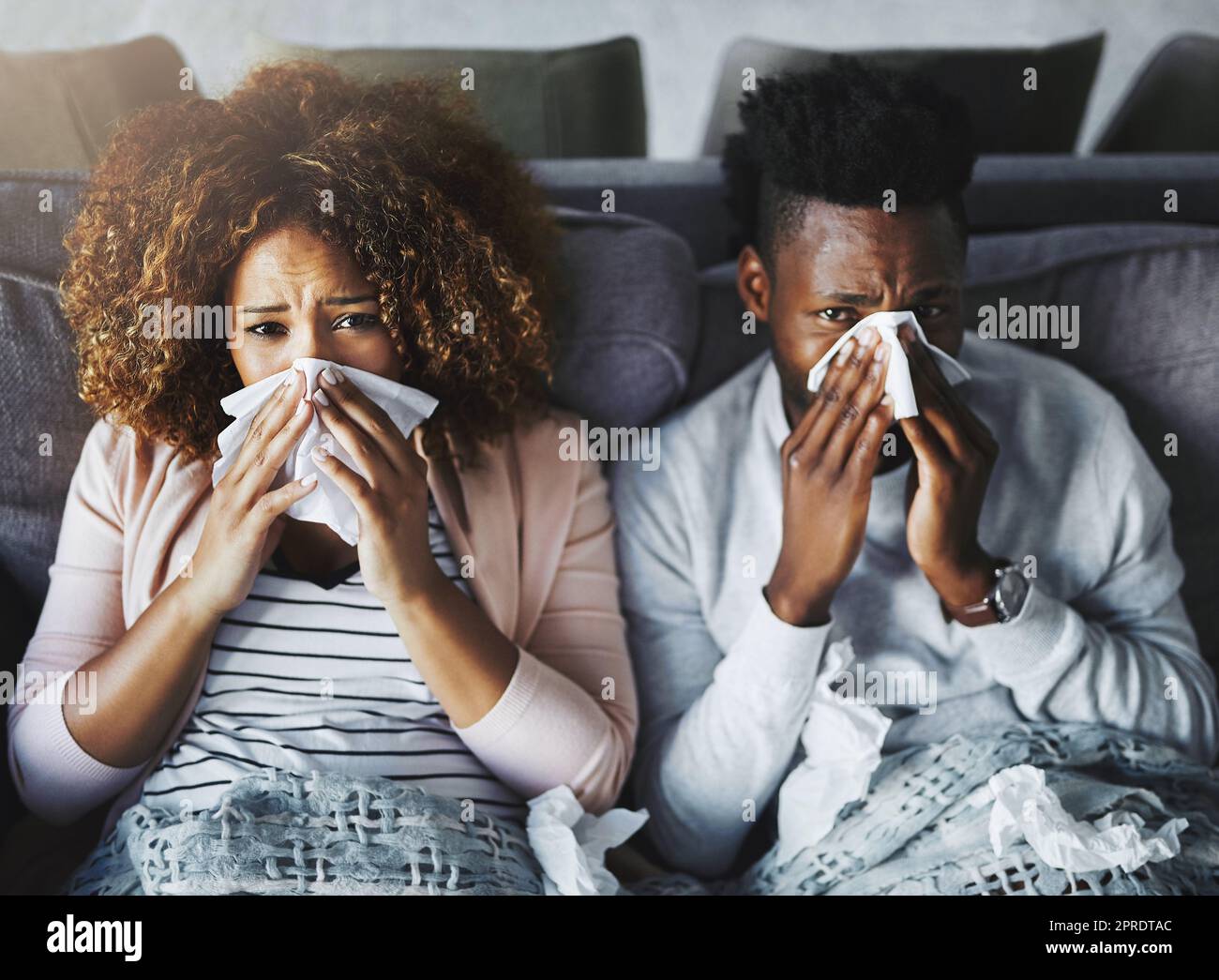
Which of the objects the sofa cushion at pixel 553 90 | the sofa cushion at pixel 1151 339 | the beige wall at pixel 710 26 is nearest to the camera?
the sofa cushion at pixel 1151 339

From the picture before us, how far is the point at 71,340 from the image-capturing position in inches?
44.0

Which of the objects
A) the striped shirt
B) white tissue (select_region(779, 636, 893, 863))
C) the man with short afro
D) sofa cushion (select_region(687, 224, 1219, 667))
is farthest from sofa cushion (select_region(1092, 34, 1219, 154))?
the striped shirt

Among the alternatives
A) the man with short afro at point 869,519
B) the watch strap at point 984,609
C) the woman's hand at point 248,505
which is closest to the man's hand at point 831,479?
the man with short afro at point 869,519

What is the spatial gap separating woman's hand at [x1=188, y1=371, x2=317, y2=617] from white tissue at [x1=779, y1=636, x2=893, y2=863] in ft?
2.03

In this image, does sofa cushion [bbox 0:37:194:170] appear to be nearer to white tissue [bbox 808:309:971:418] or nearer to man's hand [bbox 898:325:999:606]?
white tissue [bbox 808:309:971:418]

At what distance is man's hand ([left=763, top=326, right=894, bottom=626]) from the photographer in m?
1.06

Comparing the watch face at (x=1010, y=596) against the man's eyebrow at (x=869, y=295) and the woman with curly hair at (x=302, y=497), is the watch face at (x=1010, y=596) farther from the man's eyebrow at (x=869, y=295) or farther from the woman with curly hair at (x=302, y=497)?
the woman with curly hair at (x=302, y=497)

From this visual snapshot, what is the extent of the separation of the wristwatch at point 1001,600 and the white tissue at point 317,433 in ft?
2.14

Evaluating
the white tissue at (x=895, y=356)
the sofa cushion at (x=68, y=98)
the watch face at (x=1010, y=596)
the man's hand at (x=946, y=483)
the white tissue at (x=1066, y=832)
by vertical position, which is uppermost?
the sofa cushion at (x=68, y=98)

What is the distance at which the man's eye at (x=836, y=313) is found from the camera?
3.57 ft

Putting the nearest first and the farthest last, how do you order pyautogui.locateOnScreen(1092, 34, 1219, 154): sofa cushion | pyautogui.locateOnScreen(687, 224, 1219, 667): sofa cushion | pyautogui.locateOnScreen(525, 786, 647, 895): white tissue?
pyautogui.locateOnScreen(525, 786, 647, 895): white tissue, pyautogui.locateOnScreen(687, 224, 1219, 667): sofa cushion, pyautogui.locateOnScreen(1092, 34, 1219, 154): sofa cushion
